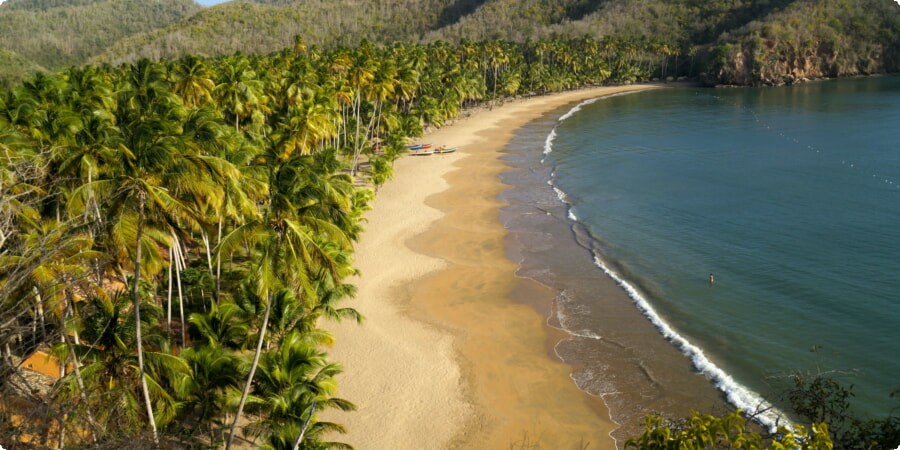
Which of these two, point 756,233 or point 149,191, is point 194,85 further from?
point 756,233

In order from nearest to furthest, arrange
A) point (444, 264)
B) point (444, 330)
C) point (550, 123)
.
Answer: point (444, 330)
point (444, 264)
point (550, 123)

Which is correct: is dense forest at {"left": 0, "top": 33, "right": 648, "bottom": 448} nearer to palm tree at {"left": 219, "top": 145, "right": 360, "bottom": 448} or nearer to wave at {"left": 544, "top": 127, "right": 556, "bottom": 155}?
palm tree at {"left": 219, "top": 145, "right": 360, "bottom": 448}

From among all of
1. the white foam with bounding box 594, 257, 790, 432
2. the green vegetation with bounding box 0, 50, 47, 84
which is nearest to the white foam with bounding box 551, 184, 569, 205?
the white foam with bounding box 594, 257, 790, 432

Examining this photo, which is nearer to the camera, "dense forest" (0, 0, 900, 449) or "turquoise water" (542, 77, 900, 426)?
"dense forest" (0, 0, 900, 449)

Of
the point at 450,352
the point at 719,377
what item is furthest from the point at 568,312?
the point at 719,377

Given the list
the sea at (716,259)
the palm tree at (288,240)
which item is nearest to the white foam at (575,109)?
the sea at (716,259)

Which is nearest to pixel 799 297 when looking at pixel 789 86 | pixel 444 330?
pixel 444 330

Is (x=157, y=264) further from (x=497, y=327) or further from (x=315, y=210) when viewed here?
(x=497, y=327)
